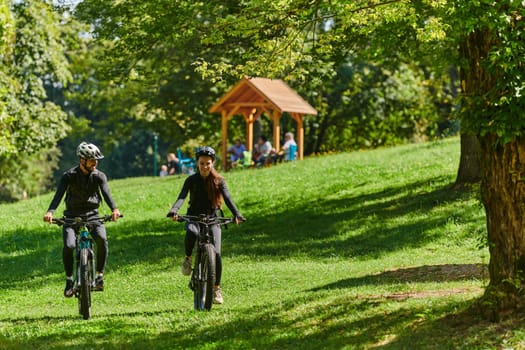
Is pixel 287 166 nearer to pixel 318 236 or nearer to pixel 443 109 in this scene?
pixel 318 236

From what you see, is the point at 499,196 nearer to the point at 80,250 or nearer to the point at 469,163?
the point at 80,250

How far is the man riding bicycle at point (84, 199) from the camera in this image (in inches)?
458

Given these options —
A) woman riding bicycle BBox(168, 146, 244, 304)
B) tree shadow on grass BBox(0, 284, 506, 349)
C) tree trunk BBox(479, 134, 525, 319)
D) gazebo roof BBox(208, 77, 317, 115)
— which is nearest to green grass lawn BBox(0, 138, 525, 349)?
tree shadow on grass BBox(0, 284, 506, 349)

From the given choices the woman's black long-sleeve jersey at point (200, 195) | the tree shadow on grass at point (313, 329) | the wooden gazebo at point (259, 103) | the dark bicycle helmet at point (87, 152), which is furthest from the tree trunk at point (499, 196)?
the wooden gazebo at point (259, 103)

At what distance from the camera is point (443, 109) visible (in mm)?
56219

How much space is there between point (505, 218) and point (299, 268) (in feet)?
27.3

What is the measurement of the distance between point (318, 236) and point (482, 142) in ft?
39.1

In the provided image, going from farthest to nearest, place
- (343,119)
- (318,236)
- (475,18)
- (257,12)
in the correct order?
(343,119) → (318,236) → (257,12) → (475,18)

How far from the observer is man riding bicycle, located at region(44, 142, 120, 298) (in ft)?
38.1

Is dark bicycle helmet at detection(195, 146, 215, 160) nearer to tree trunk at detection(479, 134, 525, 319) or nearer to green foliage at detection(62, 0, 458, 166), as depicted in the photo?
green foliage at detection(62, 0, 458, 166)

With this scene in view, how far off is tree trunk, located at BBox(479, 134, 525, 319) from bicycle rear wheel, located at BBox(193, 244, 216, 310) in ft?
11.2

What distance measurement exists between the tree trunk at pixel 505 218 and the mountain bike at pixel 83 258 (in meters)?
4.69

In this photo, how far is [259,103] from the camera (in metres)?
37.1

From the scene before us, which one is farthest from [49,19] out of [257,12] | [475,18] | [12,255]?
[475,18]
